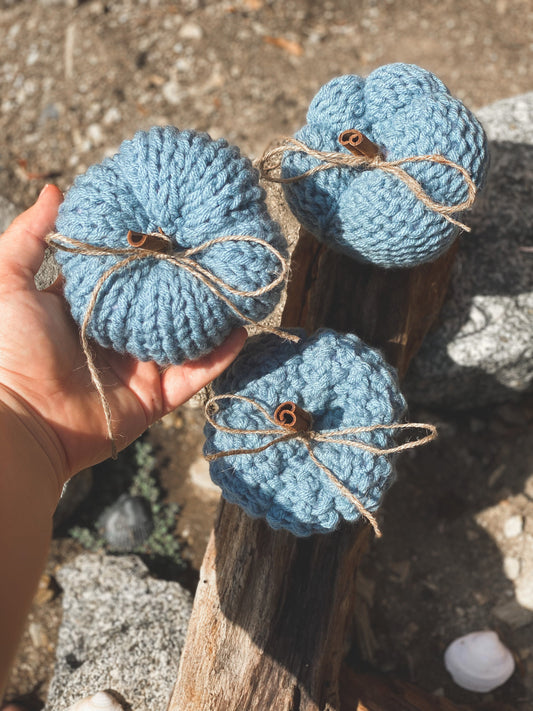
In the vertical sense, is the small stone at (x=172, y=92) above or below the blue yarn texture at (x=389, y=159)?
below

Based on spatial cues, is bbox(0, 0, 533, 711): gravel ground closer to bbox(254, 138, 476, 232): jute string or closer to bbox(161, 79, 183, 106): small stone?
bbox(161, 79, 183, 106): small stone

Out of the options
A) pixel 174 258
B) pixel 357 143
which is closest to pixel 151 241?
pixel 174 258

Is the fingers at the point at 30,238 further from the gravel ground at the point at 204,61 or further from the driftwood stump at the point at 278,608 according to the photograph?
the gravel ground at the point at 204,61

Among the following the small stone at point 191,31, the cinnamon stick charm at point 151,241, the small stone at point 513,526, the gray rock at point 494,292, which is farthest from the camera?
the small stone at point 191,31

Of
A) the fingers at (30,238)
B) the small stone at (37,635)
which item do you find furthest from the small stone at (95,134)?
the small stone at (37,635)

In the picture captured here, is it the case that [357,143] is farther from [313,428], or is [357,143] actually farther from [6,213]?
[6,213]

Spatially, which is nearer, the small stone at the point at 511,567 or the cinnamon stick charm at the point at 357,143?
the cinnamon stick charm at the point at 357,143

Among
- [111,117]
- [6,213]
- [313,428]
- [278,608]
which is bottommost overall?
[278,608]
